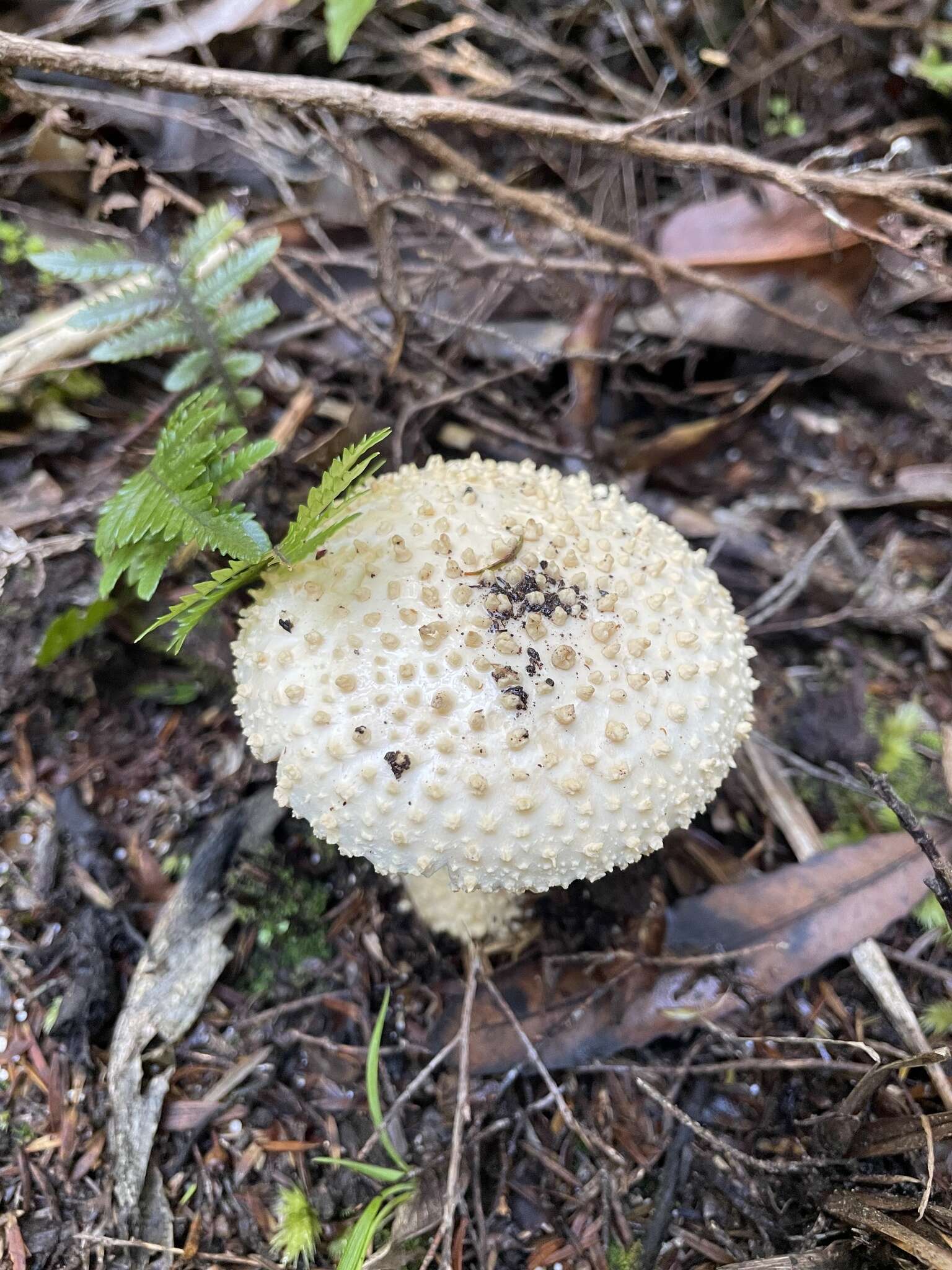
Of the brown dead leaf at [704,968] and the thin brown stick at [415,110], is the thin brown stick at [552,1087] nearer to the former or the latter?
the brown dead leaf at [704,968]

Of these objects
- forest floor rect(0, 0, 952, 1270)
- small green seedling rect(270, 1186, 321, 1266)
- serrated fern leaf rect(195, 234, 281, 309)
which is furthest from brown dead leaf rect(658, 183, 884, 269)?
small green seedling rect(270, 1186, 321, 1266)

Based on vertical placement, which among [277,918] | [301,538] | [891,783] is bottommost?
[277,918]

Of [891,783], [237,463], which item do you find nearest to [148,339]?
[237,463]

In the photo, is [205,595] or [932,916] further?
[932,916]

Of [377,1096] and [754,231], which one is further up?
[754,231]

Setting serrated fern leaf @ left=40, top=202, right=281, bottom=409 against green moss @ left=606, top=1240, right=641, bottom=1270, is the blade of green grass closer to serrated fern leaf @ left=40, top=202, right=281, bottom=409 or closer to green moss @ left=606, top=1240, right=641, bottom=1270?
green moss @ left=606, top=1240, right=641, bottom=1270

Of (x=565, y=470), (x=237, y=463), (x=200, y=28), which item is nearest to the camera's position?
(x=237, y=463)

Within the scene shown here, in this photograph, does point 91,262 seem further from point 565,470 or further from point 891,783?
point 891,783
